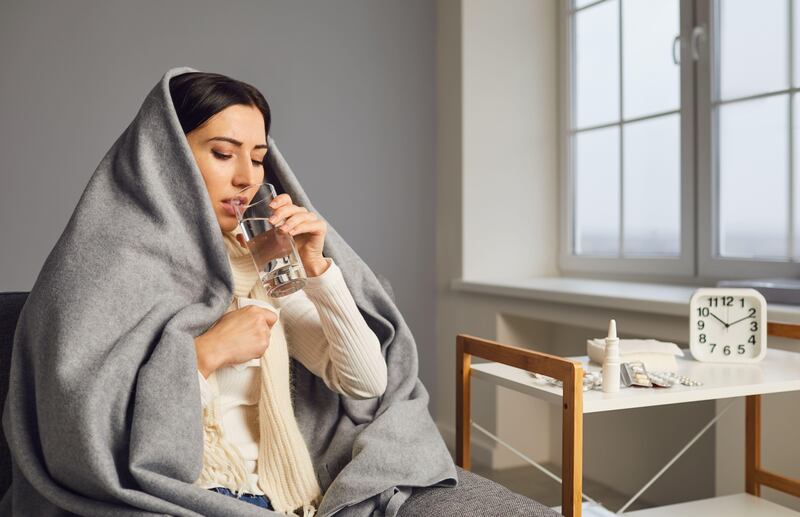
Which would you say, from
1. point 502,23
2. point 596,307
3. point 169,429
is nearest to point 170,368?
point 169,429

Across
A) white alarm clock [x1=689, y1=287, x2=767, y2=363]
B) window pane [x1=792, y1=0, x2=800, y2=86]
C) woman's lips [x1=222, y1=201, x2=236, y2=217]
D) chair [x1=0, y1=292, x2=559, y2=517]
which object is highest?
window pane [x1=792, y1=0, x2=800, y2=86]

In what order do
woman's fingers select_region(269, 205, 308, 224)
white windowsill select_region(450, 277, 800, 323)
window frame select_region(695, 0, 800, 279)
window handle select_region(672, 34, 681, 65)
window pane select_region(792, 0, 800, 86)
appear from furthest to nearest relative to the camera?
window handle select_region(672, 34, 681, 65) < window frame select_region(695, 0, 800, 279) < window pane select_region(792, 0, 800, 86) < white windowsill select_region(450, 277, 800, 323) < woman's fingers select_region(269, 205, 308, 224)

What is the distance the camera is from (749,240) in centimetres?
240

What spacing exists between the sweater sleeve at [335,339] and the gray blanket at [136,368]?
0.08 m

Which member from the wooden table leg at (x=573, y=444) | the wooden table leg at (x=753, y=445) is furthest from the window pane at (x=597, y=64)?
the wooden table leg at (x=573, y=444)

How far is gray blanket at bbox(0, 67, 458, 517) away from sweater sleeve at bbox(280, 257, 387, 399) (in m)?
0.08

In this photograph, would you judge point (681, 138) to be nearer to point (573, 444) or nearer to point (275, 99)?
point (275, 99)

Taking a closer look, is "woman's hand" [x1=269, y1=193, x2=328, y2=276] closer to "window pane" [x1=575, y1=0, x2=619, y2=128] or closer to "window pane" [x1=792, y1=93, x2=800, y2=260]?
"window pane" [x1=792, y1=93, x2=800, y2=260]

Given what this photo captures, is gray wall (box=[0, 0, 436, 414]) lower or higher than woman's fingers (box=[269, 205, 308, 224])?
higher

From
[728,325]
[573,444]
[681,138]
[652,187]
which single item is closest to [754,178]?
[681,138]

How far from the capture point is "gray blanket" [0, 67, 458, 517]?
108cm

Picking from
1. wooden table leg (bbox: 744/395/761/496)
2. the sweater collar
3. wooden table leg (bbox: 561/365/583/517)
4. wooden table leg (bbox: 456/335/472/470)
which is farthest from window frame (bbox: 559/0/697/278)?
the sweater collar

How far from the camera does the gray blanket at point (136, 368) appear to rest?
1.08 meters

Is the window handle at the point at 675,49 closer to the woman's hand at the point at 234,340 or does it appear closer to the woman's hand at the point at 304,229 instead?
the woman's hand at the point at 304,229
